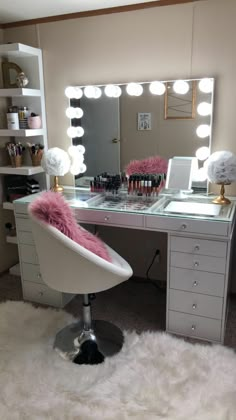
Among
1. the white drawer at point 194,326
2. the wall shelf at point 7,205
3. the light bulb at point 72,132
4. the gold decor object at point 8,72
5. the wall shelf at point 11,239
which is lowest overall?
the white drawer at point 194,326

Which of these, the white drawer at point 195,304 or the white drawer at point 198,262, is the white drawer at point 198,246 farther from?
the white drawer at point 195,304

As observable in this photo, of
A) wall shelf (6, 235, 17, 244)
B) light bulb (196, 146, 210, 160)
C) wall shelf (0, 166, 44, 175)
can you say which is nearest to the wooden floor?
wall shelf (6, 235, 17, 244)

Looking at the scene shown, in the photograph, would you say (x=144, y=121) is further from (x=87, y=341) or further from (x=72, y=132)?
(x=87, y=341)

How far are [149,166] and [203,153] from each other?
0.40 meters

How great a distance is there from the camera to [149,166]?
2.48 meters

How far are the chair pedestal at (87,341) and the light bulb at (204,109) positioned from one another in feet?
4.67

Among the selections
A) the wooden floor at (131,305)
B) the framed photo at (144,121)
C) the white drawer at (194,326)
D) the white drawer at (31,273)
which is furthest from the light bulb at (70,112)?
the white drawer at (194,326)

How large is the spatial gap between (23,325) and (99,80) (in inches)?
72.0

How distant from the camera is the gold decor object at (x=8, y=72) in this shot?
8.64ft

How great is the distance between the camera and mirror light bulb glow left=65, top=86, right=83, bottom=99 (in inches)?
102

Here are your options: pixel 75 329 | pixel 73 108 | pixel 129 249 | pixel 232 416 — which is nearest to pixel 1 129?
pixel 73 108

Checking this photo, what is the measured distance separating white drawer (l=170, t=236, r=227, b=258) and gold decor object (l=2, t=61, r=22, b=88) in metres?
1.77

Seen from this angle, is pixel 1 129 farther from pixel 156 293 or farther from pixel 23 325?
pixel 156 293

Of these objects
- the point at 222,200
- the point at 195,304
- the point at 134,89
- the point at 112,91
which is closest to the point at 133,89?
the point at 134,89
